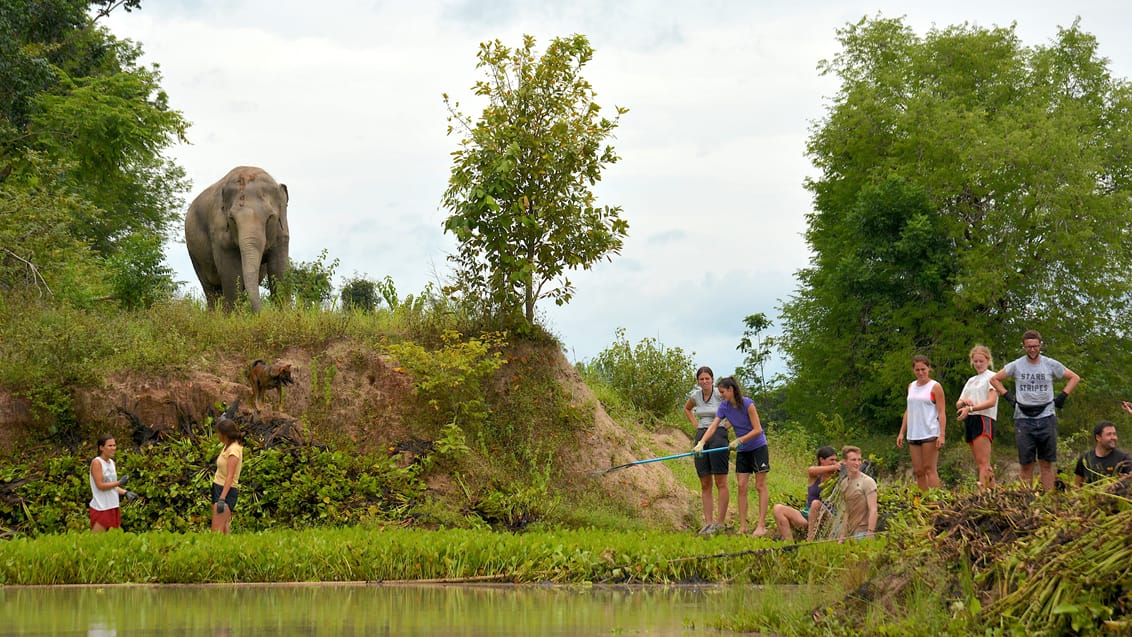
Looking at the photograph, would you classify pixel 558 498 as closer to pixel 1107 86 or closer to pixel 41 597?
pixel 41 597

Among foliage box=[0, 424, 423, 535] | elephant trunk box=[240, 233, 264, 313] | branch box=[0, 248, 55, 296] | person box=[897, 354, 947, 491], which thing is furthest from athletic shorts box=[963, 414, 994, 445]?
branch box=[0, 248, 55, 296]

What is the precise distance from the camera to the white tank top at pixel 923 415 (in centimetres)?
1445

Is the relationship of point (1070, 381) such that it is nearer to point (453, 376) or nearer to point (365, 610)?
point (453, 376)

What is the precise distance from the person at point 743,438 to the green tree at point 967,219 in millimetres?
21873

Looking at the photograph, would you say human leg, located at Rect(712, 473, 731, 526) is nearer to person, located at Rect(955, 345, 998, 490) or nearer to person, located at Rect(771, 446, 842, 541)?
person, located at Rect(771, 446, 842, 541)

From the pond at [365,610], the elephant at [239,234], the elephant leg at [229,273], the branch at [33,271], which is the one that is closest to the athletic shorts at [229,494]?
the pond at [365,610]

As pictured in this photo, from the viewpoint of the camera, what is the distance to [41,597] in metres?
10.9

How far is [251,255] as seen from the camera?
72.3ft

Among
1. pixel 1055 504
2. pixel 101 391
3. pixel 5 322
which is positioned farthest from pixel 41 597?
pixel 5 322

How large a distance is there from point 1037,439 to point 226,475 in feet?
30.1

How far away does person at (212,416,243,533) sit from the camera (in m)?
13.7

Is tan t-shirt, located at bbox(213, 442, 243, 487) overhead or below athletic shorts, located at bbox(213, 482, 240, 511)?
overhead

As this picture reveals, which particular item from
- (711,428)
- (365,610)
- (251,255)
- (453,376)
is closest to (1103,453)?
(711,428)

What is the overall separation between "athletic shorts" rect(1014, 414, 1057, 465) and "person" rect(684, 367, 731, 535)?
350 centimetres
